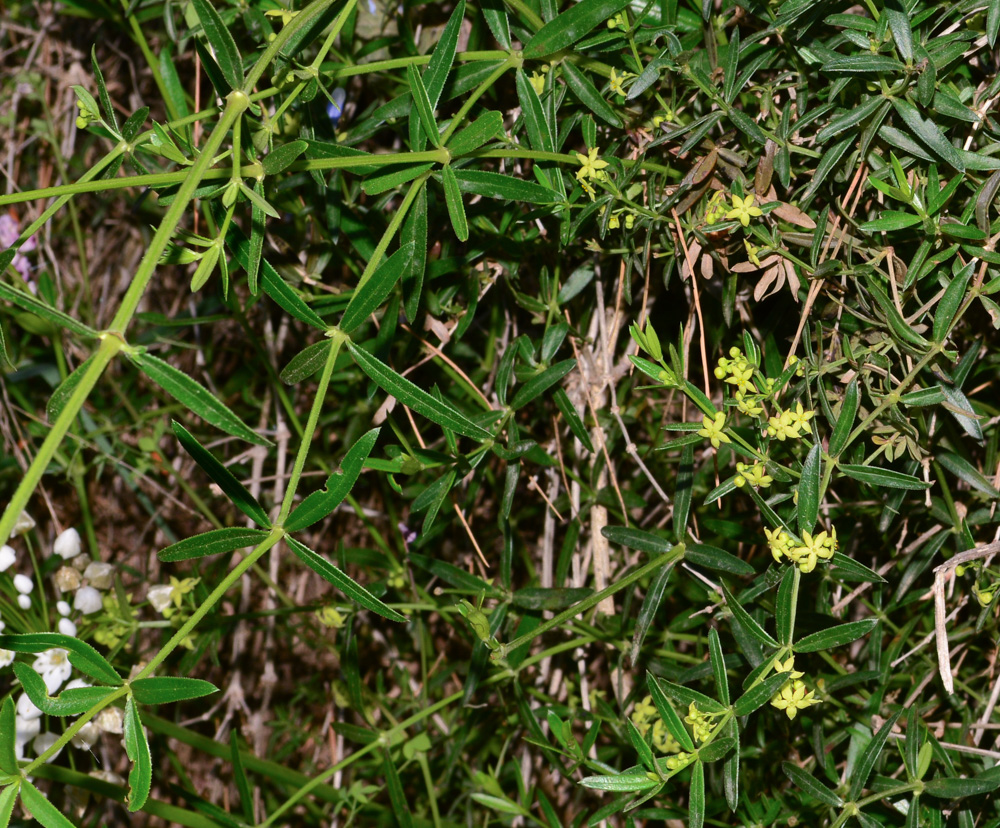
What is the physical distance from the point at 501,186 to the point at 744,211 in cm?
28

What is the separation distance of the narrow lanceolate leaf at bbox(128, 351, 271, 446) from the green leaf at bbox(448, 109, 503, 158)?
0.40 metres

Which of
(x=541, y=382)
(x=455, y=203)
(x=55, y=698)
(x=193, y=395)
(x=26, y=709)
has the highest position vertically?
(x=455, y=203)

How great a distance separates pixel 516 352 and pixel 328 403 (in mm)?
435

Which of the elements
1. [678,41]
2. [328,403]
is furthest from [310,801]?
[678,41]

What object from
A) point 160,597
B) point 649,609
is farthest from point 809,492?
point 160,597

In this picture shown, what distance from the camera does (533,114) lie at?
1.04 meters

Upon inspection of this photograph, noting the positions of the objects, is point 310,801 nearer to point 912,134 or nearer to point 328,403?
point 328,403

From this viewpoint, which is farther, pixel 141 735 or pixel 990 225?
pixel 990 225

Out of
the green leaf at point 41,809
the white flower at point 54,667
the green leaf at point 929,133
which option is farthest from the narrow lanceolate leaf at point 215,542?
the green leaf at point 929,133

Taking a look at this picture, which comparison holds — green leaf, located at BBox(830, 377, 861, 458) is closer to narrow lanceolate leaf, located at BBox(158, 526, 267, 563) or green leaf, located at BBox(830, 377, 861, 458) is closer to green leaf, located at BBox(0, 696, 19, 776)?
narrow lanceolate leaf, located at BBox(158, 526, 267, 563)

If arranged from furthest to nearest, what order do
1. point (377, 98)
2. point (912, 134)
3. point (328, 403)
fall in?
1. point (328, 403)
2. point (377, 98)
3. point (912, 134)

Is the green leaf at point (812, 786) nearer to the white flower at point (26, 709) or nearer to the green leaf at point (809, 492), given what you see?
the green leaf at point (809, 492)

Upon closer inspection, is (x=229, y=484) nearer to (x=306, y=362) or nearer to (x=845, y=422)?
(x=306, y=362)

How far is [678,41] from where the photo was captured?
3.31ft
